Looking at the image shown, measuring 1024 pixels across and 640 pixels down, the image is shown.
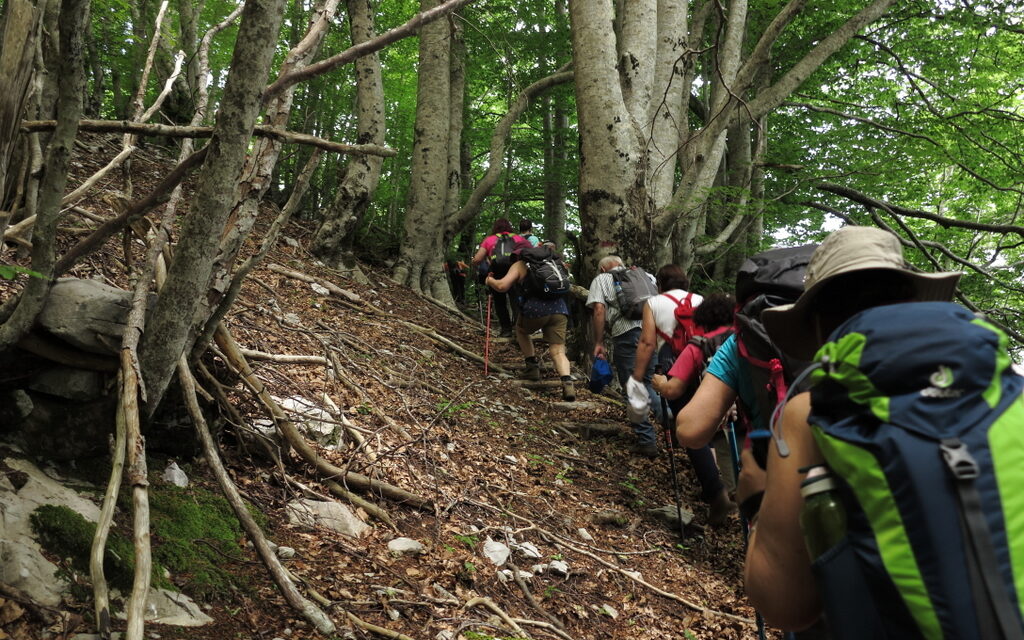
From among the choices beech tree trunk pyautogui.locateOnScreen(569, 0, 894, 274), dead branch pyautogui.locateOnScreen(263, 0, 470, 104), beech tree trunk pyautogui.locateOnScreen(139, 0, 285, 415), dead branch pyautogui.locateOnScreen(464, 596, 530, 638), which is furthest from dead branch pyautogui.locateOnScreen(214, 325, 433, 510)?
beech tree trunk pyautogui.locateOnScreen(569, 0, 894, 274)

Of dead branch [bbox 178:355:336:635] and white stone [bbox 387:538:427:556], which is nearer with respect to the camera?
dead branch [bbox 178:355:336:635]

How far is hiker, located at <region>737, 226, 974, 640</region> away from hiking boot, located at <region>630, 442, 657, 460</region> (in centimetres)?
583

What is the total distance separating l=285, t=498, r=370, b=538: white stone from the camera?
12.8ft

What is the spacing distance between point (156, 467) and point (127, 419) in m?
0.95

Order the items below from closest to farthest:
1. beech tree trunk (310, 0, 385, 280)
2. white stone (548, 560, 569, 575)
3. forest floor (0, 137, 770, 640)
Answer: forest floor (0, 137, 770, 640) → white stone (548, 560, 569, 575) → beech tree trunk (310, 0, 385, 280)

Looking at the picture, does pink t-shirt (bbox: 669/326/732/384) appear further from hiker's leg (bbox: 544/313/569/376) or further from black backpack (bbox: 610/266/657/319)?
hiker's leg (bbox: 544/313/569/376)

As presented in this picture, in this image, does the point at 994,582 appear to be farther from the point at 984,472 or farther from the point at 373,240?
the point at 373,240

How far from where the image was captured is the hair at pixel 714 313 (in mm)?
5082

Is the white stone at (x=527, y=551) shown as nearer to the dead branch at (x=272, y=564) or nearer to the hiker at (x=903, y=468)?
the dead branch at (x=272, y=564)

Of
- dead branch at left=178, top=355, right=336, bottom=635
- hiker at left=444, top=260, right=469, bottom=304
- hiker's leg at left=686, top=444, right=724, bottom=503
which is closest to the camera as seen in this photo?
dead branch at left=178, top=355, right=336, bottom=635

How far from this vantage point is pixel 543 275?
27.9ft

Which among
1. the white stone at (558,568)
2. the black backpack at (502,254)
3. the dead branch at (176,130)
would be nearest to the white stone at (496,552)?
the white stone at (558,568)

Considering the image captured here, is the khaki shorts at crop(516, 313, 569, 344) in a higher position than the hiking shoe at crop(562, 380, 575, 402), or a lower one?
higher

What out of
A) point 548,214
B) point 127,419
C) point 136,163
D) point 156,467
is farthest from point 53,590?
point 548,214
